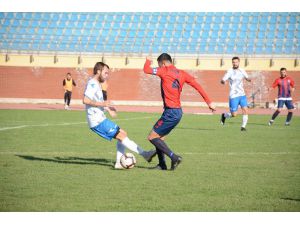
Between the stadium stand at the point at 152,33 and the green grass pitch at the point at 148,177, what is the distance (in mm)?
32187

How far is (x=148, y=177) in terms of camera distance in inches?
387

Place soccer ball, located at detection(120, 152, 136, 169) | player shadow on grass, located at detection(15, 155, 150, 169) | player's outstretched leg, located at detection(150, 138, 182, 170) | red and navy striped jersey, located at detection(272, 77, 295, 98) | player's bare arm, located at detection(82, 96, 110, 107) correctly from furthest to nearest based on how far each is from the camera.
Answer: red and navy striped jersey, located at detection(272, 77, 295, 98)
player shadow on grass, located at detection(15, 155, 150, 169)
soccer ball, located at detection(120, 152, 136, 169)
player's outstretched leg, located at detection(150, 138, 182, 170)
player's bare arm, located at detection(82, 96, 110, 107)

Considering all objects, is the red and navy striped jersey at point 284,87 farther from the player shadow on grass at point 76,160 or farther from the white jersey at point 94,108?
the white jersey at point 94,108

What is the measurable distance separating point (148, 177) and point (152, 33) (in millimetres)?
41305

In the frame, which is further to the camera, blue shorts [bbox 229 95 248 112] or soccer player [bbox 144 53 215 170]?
blue shorts [bbox 229 95 248 112]

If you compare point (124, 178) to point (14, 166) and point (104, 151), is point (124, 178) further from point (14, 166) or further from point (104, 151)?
point (104, 151)

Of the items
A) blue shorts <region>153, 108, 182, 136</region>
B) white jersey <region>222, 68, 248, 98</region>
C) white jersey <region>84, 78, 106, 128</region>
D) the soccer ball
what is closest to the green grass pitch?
the soccer ball

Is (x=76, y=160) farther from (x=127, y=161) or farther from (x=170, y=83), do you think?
(x=170, y=83)

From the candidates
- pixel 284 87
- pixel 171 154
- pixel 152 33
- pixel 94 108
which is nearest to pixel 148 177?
pixel 171 154

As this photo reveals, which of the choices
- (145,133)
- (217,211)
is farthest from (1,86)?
(217,211)

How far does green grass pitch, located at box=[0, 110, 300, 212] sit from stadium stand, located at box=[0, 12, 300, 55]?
106 feet

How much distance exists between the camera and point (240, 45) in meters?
48.2

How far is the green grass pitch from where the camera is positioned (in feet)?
25.0

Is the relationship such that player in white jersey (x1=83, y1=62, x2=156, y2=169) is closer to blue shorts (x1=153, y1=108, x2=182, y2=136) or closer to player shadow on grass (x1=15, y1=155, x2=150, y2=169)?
blue shorts (x1=153, y1=108, x2=182, y2=136)
